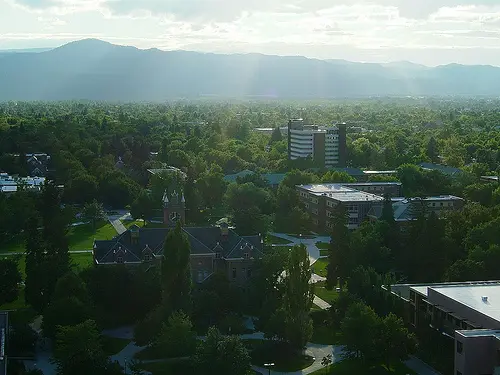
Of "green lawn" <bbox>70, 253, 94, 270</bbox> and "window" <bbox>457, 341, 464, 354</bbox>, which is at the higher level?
"window" <bbox>457, 341, 464, 354</bbox>

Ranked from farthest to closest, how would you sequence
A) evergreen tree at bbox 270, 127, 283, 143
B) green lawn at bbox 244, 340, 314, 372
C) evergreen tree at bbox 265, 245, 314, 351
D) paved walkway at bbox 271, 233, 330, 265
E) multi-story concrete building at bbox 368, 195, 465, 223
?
1. evergreen tree at bbox 270, 127, 283, 143
2. multi-story concrete building at bbox 368, 195, 465, 223
3. paved walkway at bbox 271, 233, 330, 265
4. evergreen tree at bbox 265, 245, 314, 351
5. green lawn at bbox 244, 340, 314, 372

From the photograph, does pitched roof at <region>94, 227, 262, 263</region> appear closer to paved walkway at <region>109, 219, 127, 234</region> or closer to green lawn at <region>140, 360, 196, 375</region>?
green lawn at <region>140, 360, 196, 375</region>

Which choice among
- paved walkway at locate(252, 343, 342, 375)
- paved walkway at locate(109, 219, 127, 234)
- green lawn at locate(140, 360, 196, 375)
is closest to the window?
paved walkway at locate(252, 343, 342, 375)

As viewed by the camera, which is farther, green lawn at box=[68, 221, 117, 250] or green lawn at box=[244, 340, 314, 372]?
green lawn at box=[68, 221, 117, 250]

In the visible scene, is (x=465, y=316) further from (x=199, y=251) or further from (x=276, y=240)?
(x=276, y=240)

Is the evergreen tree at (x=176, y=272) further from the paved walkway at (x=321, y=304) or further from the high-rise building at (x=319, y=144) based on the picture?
the high-rise building at (x=319, y=144)

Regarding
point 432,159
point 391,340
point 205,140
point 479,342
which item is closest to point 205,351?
point 391,340

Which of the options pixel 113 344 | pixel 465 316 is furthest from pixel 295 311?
pixel 113 344
